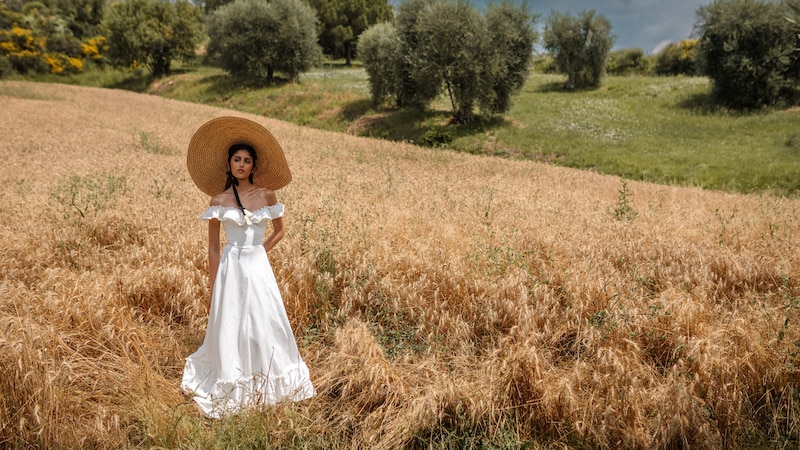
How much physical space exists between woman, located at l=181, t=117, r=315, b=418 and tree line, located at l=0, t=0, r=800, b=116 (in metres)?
7.42

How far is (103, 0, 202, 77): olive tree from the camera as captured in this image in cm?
4591

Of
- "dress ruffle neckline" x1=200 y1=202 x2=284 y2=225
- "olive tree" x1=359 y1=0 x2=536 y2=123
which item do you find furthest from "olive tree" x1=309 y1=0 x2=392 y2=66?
"dress ruffle neckline" x1=200 y1=202 x2=284 y2=225

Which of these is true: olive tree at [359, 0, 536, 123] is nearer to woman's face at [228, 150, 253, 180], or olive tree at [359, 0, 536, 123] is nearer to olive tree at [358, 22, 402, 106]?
olive tree at [358, 22, 402, 106]

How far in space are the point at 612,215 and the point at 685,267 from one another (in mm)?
2849

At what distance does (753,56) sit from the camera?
27828 mm

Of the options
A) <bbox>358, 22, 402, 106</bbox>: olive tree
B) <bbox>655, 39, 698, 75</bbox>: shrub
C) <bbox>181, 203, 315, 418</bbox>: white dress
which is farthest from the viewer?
<bbox>655, 39, 698, 75</bbox>: shrub

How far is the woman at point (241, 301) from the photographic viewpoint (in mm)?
3396

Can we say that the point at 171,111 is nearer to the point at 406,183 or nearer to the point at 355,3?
the point at 406,183

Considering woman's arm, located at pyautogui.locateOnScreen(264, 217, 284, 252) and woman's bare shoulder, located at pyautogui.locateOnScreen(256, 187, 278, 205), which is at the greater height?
woman's bare shoulder, located at pyautogui.locateOnScreen(256, 187, 278, 205)

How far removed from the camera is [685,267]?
16.2 ft

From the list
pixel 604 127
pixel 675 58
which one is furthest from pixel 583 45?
pixel 675 58

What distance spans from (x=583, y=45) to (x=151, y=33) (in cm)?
4890

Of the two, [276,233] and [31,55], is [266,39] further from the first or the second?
[276,233]

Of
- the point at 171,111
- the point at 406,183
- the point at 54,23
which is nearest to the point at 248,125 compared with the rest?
the point at 406,183
